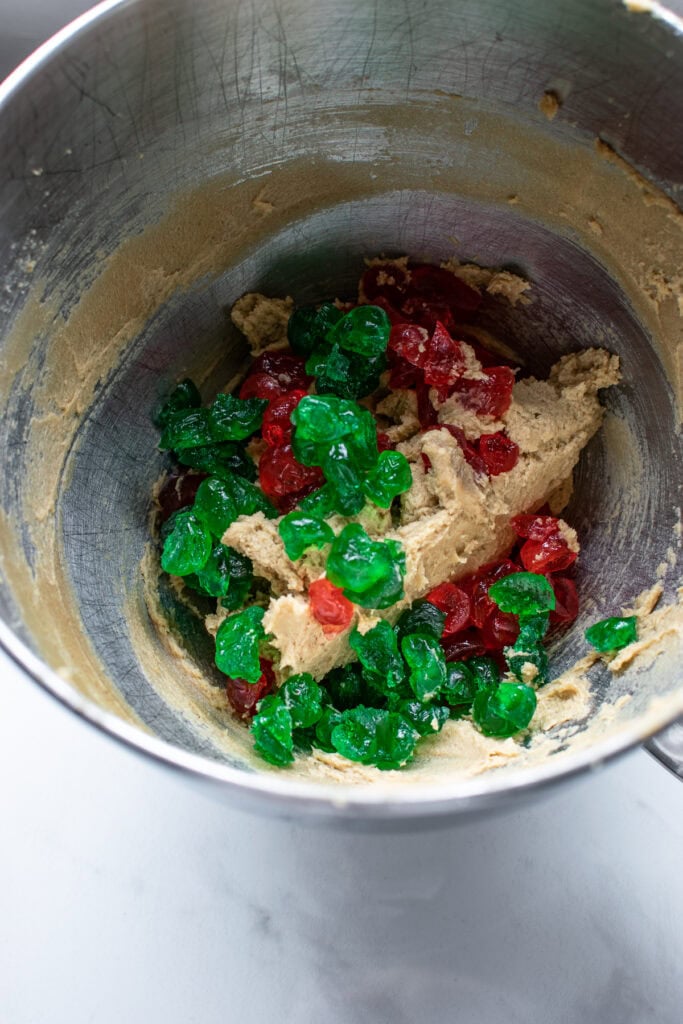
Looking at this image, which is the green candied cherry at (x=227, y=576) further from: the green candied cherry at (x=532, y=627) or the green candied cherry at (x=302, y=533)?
the green candied cherry at (x=532, y=627)

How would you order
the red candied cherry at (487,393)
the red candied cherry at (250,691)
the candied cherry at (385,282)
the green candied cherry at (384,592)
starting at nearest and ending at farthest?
the green candied cherry at (384,592) < the red candied cherry at (250,691) < the red candied cherry at (487,393) < the candied cherry at (385,282)

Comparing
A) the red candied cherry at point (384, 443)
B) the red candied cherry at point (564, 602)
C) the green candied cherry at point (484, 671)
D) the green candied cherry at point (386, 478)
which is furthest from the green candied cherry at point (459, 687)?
the red candied cherry at point (384, 443)

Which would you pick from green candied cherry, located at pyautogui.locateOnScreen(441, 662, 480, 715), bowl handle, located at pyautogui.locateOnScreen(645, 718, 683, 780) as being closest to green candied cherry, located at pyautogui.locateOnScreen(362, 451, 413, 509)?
green candied cherry, located at pyautogui.locateOnScreen(441, 662, 480, 715)

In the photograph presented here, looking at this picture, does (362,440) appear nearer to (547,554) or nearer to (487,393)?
(487,393)

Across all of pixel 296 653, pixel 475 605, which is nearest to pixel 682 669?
pixel 475 605

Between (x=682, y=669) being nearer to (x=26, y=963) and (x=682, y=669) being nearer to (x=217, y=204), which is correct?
(x=217, y=204)

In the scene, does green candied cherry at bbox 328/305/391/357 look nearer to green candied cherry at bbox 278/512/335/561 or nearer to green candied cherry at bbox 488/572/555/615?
green candied cherry at bbox 278/512/335/561
